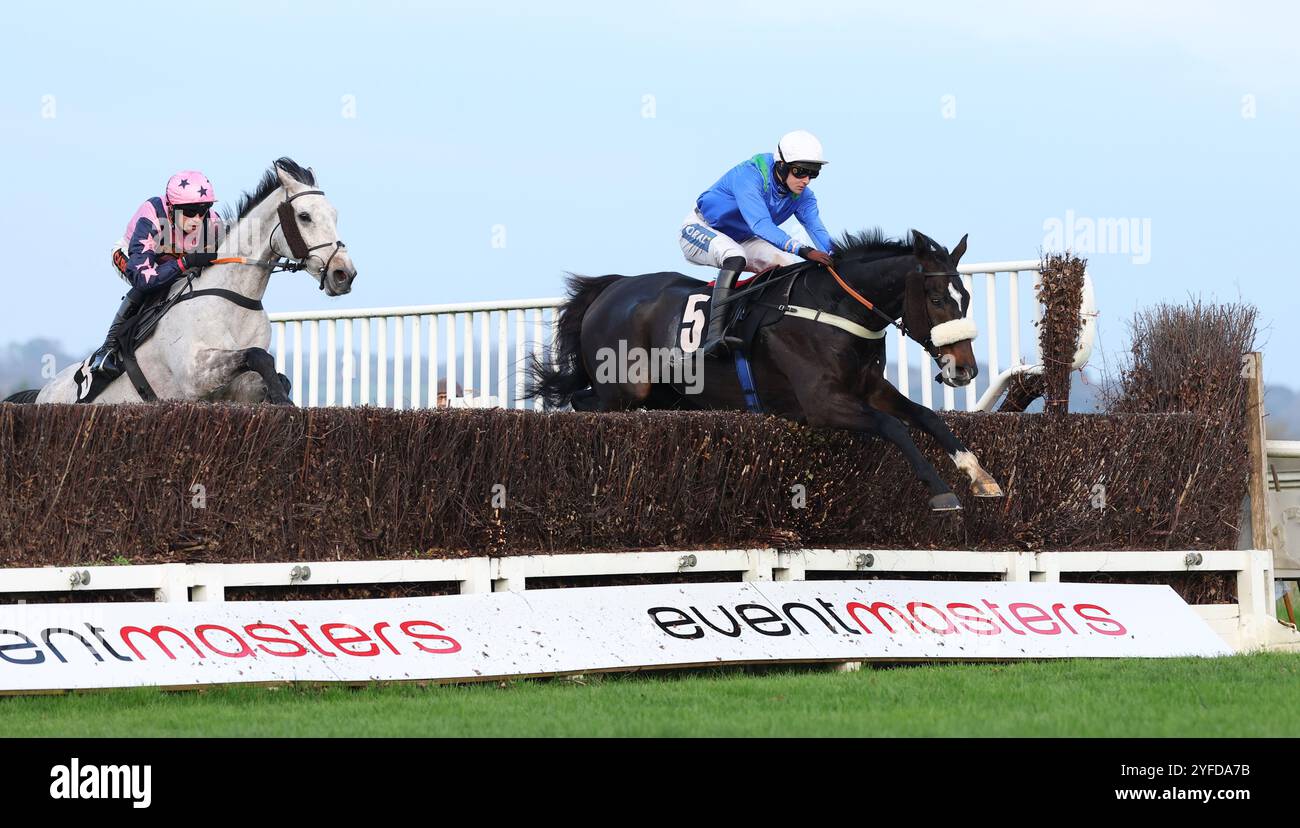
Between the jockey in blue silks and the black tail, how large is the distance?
1.22 m

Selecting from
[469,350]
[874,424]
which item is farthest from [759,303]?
[469,350]

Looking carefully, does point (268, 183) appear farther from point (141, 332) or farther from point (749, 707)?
point (749, 707)

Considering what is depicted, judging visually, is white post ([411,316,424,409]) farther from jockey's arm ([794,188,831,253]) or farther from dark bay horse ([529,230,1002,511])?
jockey's arm ([794,188,831,253])

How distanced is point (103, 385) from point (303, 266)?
1492 millimetres

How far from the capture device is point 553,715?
18.0 ft

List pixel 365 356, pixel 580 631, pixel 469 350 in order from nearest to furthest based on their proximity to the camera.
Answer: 1. pixel 580 631
2. pixel 469 350
3. pixel 365 356

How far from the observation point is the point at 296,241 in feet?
29.6

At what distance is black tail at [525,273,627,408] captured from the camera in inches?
421

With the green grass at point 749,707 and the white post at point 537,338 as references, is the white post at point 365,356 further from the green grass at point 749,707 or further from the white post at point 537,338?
the green grass at point 749,707

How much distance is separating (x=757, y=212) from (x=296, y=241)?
100 inches

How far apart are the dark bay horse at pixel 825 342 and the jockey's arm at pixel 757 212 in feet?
0.60

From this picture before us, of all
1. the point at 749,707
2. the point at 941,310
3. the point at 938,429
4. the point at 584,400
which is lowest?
the point at 749,707

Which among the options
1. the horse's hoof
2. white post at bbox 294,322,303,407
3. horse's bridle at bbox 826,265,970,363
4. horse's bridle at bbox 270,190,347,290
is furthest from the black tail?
white post at bbox 294,322,303,407

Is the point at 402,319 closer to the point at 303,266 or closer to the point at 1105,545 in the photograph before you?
the point at 303,266
